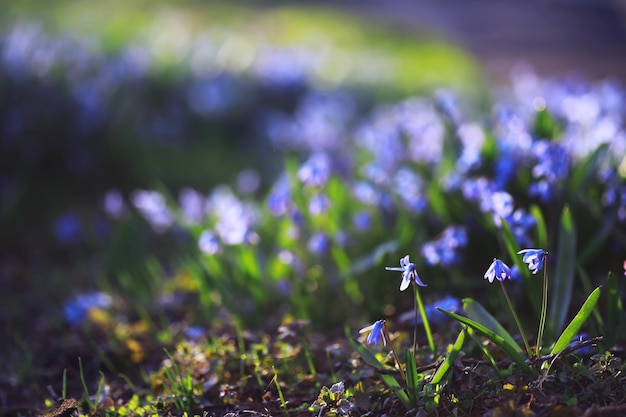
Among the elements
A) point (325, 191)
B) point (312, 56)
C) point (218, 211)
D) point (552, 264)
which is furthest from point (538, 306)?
point (312, 56)

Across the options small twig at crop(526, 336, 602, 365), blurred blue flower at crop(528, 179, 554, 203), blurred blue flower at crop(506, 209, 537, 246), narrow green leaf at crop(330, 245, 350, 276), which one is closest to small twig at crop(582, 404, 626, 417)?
small twig at crop(526, 336, 602, 365)

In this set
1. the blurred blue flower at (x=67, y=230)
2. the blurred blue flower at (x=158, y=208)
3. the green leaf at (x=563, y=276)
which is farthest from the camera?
the blurred blue flower at (x=67, y=230)

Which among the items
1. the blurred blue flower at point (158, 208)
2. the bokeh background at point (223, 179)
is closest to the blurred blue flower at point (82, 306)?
the bokeh background at point (223, 179)

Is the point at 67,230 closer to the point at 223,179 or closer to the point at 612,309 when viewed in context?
the point at 223,179

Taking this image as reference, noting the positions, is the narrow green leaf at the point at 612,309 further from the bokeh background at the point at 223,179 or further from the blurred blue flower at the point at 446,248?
the blurred blue flower at the point at 446,248

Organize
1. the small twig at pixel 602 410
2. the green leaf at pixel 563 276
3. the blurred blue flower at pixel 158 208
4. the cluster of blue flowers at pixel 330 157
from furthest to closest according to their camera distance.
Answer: the blurred blue flower at pixel 158 208
the cluster of blue flowers at pixel 330 157
the green leaf at pixel 563 276
the small twig at pixel 602 410

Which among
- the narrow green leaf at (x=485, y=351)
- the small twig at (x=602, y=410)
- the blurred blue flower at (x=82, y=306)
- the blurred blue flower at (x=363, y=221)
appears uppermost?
the blurred blue flower at (x=82, y=306)

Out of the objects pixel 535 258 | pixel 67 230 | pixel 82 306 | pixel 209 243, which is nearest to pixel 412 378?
pixel 535 258
